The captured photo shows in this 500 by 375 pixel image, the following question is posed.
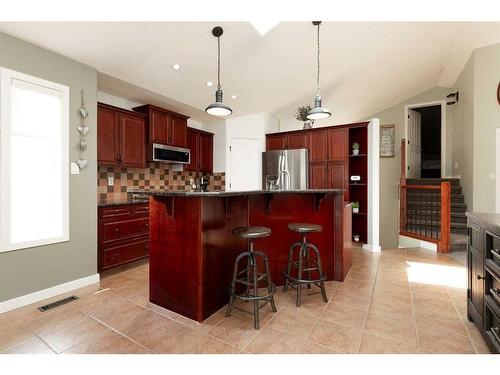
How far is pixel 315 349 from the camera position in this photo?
168cm

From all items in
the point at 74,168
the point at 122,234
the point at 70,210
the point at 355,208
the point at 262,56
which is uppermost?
the point at 262,56

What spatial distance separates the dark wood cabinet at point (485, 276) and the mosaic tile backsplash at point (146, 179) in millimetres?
4298

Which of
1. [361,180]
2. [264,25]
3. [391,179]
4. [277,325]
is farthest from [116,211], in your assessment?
[391,179]

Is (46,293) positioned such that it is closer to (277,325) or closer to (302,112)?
(277,325)

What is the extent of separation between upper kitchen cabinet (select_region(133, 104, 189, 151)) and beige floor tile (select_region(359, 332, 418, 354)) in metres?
3.79

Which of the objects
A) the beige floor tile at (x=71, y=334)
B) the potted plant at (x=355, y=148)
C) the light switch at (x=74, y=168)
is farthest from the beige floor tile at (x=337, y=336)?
the potted plant at (x=355, y=148)

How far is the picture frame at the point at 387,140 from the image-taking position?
6667mm

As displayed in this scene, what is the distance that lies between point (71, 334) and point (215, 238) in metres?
1.29

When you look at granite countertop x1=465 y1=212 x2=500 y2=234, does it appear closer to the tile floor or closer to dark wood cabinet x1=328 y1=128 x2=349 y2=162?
the tile floor

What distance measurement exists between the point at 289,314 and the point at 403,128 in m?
6.35

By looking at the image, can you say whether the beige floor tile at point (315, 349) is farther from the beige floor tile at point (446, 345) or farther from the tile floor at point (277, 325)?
the beige floor tile at point (446, 345)

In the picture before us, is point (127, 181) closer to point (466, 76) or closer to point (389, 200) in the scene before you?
point (389, 200)
